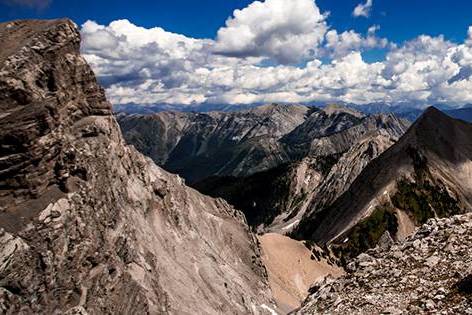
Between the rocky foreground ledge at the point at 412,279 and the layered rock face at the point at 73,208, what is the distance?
25.1 m

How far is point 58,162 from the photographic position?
51406 mm

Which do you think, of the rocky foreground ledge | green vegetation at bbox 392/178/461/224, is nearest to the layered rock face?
the rocky foreground ledge

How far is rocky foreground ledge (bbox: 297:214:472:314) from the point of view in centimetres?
2631

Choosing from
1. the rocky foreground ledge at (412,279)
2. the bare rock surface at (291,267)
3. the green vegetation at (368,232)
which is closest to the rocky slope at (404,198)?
the green vegetation at (368,232)

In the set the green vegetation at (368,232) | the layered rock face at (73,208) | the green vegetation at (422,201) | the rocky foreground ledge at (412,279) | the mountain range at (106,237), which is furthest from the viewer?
the green vegetation at (422,201)

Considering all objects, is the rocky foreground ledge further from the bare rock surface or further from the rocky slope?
the rocky slope

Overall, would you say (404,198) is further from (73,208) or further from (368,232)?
(73,208)

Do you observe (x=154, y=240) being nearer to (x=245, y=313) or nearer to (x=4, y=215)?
(x=245, y=313)

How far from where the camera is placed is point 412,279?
29250 mm

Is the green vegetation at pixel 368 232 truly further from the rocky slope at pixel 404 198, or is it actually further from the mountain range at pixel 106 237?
the mountain range at pixel 106 237

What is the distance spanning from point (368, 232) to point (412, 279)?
145m

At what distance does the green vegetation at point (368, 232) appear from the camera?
162 m

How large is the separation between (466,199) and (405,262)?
17368 cm

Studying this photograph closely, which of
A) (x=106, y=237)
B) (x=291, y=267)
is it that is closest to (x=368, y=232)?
(x=291, y=267)
